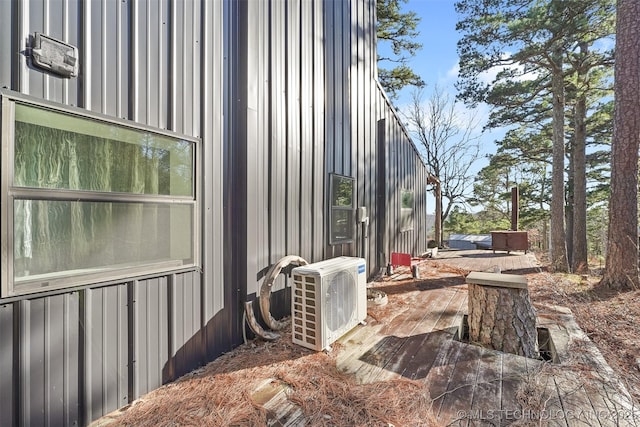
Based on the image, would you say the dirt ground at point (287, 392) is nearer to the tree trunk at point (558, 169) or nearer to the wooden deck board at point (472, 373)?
the wooden deck board at point (472, 373)

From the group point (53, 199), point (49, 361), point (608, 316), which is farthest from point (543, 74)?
point (49, 361)

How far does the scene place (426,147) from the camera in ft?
57.3

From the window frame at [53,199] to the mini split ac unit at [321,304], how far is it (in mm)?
1040

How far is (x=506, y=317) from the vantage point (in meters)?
2.80

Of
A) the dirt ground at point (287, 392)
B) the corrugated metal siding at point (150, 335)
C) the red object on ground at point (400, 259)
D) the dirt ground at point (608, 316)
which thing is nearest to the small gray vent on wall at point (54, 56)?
the corrugated metal siding at point (150, 335)

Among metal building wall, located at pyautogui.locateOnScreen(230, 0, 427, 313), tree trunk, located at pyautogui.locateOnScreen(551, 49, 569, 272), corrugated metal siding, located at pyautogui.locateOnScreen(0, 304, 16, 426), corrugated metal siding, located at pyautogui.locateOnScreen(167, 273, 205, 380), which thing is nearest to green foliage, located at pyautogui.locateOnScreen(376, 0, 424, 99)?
tree trunk, located at pyautogui.locateOnScreen(551, 49, 569, 272)

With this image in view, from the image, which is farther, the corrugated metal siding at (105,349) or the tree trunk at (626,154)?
the tree trunk at (626,154)

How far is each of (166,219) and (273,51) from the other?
219cm

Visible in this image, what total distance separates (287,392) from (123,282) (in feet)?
4.45

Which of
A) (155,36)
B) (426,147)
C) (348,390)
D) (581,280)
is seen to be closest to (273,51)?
(155,36)

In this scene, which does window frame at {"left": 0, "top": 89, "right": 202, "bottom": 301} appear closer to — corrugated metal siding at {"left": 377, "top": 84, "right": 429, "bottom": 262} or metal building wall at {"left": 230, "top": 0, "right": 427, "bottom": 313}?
metal building wall at {"left": 230, "top": 0, "right": 427, "bottom": 313}

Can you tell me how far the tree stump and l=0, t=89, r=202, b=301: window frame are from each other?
291 centimetres

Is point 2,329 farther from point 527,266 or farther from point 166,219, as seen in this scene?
point 527,266

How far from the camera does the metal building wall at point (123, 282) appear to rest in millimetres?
1475
